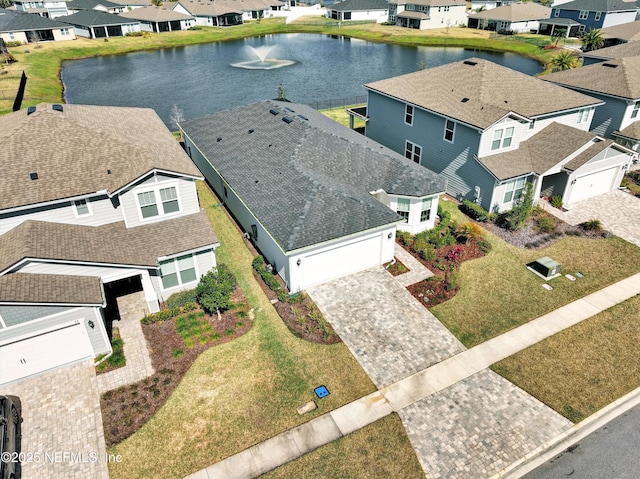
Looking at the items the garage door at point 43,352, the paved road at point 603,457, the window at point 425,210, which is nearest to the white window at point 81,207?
the garage door at point 43,352

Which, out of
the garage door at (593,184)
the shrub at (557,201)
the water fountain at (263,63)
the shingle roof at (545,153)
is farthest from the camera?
the water fountain at (263,63)

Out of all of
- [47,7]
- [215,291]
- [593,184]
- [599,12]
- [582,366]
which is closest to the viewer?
[582,366]

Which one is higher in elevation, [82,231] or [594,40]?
[594,40]

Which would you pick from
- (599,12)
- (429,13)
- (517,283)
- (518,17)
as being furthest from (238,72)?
(599,12)

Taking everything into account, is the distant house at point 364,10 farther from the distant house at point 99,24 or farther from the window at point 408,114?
the window at point 408,114

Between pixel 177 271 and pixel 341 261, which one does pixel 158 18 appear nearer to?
pixel 177 271

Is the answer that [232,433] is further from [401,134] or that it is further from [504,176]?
[401,134]

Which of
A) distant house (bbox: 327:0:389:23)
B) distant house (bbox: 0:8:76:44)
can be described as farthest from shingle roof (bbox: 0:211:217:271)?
distant house (bbox: 327:0:389:23)
